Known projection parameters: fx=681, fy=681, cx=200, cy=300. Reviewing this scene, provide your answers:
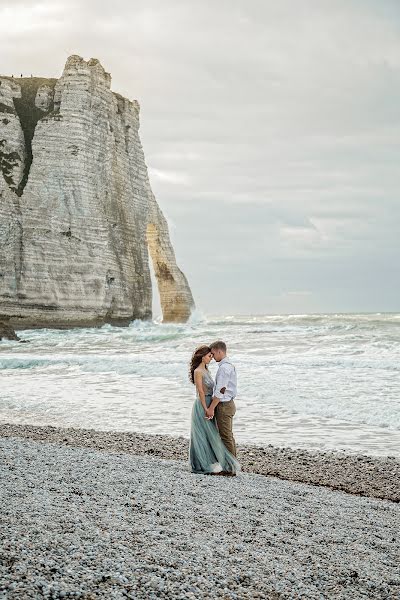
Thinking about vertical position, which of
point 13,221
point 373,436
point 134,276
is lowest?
point 373,436

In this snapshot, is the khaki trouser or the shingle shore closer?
the shingle shore

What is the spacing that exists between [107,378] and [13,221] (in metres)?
28.1

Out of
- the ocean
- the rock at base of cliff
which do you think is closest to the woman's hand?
the ocean

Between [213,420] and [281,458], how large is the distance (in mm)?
1668

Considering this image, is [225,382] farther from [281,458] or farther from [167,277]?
[167,277]

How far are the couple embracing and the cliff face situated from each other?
36825 millimetres

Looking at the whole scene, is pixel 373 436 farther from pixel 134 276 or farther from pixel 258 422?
pixel 134 276

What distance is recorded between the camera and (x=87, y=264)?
150ft

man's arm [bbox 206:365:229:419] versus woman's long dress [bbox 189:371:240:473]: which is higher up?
man's arm [bbox 206:365:229:419]

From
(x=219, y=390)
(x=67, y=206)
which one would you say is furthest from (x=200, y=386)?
(x=67, y=206)

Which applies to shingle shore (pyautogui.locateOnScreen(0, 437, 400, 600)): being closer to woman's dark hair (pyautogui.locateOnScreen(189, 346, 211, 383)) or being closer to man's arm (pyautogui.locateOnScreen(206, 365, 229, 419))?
man's arm (pyautogui.locateOnScreen(206, 365, 229, 419))

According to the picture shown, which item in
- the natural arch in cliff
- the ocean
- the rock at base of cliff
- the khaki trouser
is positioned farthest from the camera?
the natural arch in cliff

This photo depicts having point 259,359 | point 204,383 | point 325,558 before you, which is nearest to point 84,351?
point 259,359

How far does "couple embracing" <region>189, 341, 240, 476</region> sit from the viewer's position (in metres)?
7.52
